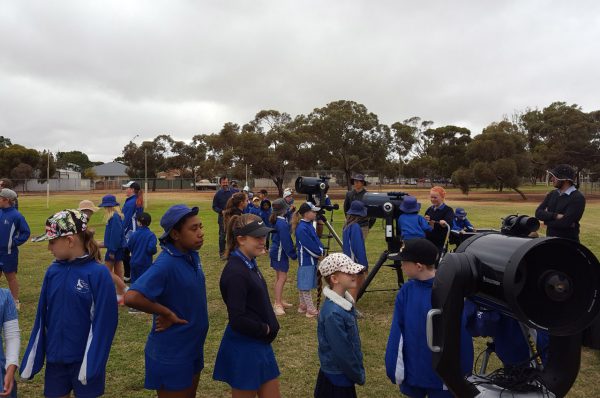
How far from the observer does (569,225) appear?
5.32 meters

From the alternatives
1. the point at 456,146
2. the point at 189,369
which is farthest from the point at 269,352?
the point at 456,146

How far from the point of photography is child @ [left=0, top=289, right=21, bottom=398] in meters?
2.37

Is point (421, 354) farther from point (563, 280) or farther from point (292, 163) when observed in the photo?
point (292, 163)

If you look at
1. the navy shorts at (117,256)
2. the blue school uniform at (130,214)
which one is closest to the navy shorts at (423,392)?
the navy shorts at (117,256)

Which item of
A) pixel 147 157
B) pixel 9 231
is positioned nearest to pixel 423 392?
pixel 9 231

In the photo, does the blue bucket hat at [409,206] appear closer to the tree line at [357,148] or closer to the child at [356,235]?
the child at [356,235]

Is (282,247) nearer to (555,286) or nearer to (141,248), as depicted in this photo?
(141,248)

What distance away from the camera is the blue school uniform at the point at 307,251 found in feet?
18.7

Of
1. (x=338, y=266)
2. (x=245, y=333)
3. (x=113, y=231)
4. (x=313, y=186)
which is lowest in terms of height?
(x=245, y=333)

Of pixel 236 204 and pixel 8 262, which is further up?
pixel 236 204

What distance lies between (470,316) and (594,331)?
50.9 inches

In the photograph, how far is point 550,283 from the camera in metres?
1.77

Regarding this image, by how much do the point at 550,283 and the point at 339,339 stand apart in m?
1.34

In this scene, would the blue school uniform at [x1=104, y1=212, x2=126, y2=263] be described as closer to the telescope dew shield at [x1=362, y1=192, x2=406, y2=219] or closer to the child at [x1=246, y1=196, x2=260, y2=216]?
the telescope dew shield at [x1=362, y1=192, x2=406, y2=219]
